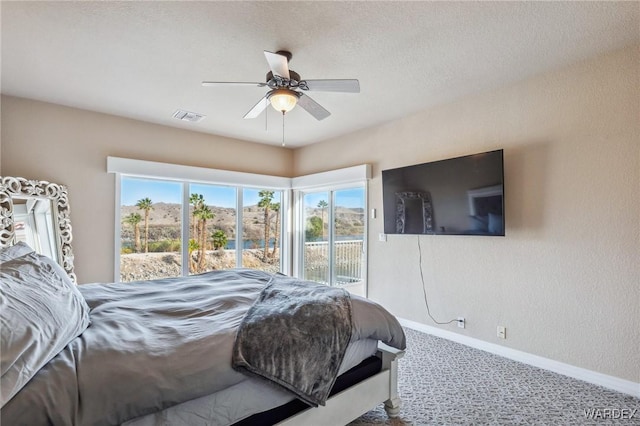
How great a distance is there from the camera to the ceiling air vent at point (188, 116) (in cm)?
377

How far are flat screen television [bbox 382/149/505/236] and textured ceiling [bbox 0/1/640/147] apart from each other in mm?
774

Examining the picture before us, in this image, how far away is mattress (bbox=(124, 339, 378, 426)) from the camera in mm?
1270

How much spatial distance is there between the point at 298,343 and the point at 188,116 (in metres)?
3.31

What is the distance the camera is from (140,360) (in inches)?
49.8

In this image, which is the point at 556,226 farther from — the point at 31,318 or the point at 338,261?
the point at 31,318

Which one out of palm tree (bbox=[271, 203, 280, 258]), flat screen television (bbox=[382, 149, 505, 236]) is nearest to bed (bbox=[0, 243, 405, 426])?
flat screen television (bbox=[382, 149, 505, 236])

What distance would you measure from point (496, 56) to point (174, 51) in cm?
253

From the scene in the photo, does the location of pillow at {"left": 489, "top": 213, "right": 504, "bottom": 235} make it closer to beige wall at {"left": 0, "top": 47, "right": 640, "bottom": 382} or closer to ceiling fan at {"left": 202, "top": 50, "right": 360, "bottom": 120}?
beige wall at {"left": 0, "top": 47, "right": 640, "bottom": 382}

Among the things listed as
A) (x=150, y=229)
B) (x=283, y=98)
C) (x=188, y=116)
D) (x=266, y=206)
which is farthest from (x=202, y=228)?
(x=283, y=98)

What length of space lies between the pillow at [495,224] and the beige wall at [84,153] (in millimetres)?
3841

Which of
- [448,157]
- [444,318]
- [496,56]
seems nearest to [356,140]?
[448,157]

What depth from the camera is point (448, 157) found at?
3.52m

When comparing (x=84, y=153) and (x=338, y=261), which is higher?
(x=84, y=153)

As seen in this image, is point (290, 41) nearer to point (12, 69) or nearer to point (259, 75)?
point (259, 75)
